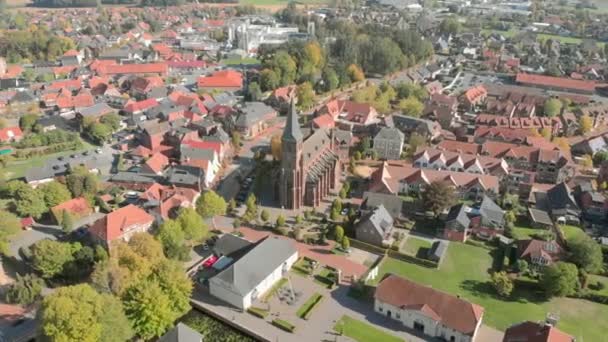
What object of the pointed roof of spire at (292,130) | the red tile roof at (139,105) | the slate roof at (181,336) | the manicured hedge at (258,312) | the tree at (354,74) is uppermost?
the pointed roof of spire at (292,130)

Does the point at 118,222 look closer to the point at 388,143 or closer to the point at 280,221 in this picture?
the point at 280,221

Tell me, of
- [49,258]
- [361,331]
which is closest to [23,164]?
[49,258]

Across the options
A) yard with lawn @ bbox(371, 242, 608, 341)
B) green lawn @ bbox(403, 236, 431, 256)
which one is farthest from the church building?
yard with lawn @ bbox(371, 242, 608, 341)

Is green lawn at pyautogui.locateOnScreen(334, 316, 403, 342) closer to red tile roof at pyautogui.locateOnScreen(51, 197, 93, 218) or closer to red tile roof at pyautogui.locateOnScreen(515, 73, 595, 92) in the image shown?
red tile roof at pyautogui.locateOnScreen(51, 197, 93, 218)

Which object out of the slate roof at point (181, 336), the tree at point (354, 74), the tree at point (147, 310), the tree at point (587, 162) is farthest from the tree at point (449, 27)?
the slate roof at point (181, 336)

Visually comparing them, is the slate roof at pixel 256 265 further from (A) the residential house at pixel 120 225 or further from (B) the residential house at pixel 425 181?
(B) the residential house at pixel 425 181

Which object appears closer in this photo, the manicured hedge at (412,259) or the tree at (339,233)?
the manicured hedge at (412,259)
